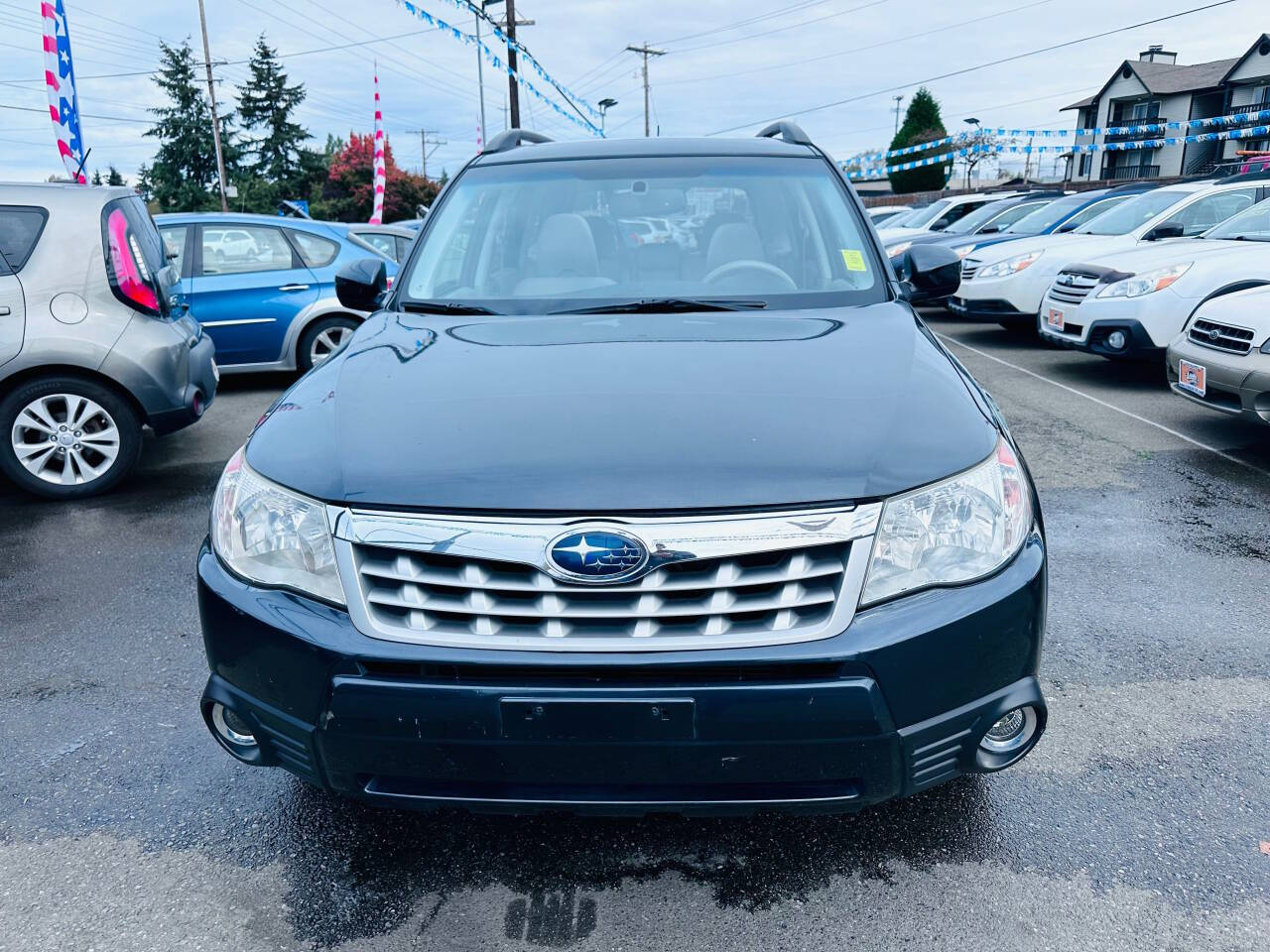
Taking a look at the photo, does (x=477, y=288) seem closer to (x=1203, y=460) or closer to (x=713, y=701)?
(x=713, y=701)

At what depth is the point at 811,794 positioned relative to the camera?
1870 millimetres

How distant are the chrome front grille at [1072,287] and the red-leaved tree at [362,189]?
169 ft

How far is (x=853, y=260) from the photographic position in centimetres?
316

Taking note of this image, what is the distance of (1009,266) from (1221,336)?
4.87 m

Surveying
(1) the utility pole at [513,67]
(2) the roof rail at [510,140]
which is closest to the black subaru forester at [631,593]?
(2) the roof rail at [510,140]

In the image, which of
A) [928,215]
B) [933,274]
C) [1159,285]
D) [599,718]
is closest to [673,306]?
[933,274]

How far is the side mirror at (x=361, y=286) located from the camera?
11.5 feet

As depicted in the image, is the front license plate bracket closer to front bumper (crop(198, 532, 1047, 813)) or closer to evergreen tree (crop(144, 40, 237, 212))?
front bumper (crop(198, 532, 1047, 813))

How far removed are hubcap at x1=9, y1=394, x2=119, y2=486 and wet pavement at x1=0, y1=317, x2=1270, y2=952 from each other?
203cm

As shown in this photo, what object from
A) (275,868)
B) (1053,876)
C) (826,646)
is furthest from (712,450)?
(275,868)

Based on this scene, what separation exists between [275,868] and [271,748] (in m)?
0.45

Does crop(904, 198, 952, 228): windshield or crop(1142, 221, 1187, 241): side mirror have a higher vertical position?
crop(904, 198, 952, 228): windshield

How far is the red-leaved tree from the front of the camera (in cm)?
6009

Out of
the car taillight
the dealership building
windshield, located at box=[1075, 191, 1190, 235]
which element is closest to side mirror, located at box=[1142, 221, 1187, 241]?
windshield, located at box=[1075, 191, 1190, 235]
